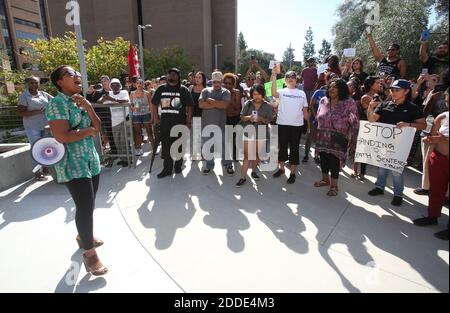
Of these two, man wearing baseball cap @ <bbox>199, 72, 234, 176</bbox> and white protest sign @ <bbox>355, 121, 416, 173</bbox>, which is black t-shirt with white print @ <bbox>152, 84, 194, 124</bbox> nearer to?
man wearing baseball cap @ <bbox>199, 72, 234, 176</bbox>

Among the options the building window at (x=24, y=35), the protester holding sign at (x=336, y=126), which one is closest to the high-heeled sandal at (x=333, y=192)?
the protester holding sign at (x=336, y=126)

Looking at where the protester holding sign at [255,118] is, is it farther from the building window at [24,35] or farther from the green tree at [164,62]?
the building window at [24,35]

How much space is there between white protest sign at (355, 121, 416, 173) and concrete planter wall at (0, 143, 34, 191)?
5.81 metres

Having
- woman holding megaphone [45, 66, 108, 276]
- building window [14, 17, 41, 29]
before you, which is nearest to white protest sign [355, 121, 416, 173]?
woman holding megaphone [45, 66, 108, 276]

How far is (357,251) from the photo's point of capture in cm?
296

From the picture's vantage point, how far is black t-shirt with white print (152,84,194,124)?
17.0 ft

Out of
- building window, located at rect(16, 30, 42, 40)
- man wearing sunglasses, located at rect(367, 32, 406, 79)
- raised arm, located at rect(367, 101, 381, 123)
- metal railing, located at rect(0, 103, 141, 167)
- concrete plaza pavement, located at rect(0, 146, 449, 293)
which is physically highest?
building window, located at rect(16, 30, 42, 40)

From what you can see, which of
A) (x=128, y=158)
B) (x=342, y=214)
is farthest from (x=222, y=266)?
(x=128, y=158)

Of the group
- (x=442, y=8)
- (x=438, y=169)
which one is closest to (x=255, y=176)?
(x=438, y=169)

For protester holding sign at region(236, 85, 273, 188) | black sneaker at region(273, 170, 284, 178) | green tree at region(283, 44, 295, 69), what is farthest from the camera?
green tree at region(283, 44, 295, 69)

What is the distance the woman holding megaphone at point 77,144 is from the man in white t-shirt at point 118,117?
2981 mm

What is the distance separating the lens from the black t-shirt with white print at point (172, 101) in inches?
204
